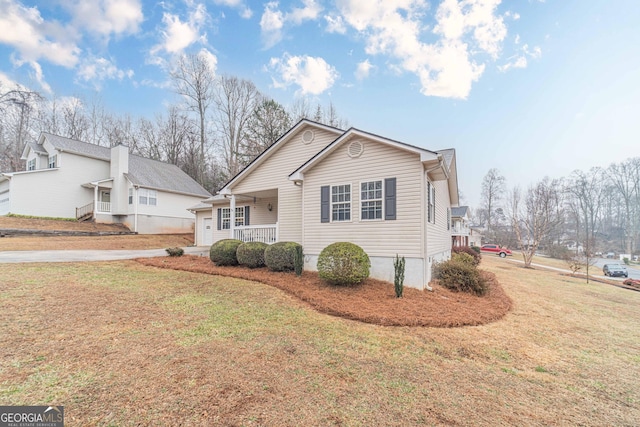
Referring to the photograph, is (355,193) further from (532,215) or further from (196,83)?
(196,83)

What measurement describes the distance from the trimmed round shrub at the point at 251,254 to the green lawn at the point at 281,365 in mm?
3697

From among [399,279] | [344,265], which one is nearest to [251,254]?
[344,265]

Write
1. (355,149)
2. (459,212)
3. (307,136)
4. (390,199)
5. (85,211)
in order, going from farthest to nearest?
(459,212), (85,211), (307,136), (355,149), (390,199)

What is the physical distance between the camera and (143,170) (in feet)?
84.5

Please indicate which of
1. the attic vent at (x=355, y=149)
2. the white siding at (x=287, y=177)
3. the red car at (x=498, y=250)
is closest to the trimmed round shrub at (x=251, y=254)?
the white siding at (x=287, y=177)

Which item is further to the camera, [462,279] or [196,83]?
[196,83]

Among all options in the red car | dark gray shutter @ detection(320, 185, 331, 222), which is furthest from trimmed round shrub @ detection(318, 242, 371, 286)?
the red car

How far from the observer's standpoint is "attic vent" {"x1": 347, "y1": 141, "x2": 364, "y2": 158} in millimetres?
9828

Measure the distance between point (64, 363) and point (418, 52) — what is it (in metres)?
18.5

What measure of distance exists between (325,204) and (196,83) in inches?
1185

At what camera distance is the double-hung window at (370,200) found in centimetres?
934

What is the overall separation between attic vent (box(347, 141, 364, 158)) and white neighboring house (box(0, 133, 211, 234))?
2128cm

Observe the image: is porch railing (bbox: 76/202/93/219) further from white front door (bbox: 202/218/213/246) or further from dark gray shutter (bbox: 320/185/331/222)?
dark gray shutter (bbox: 320/185/331/222)

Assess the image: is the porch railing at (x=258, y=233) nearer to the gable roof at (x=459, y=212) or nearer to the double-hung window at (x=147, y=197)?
the double-hung window at (x=147, y=197)
